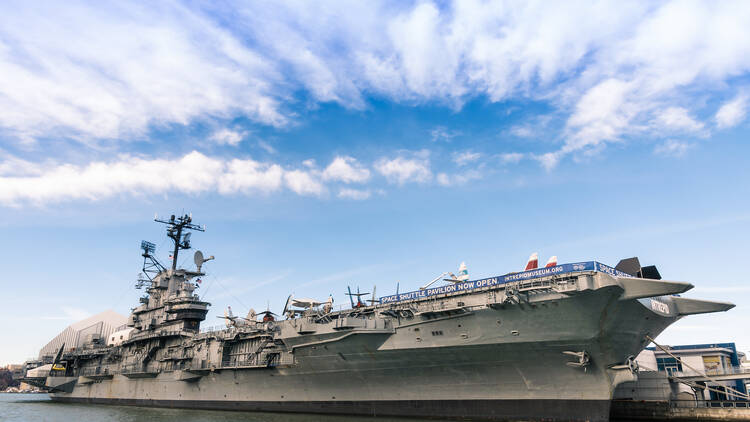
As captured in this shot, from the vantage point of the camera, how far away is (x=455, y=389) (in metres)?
20.1

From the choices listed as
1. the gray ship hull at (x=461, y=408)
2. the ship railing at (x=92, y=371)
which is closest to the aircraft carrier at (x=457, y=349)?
the gray ship hull at (x=461, y=408)

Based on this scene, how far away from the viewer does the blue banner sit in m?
17.2

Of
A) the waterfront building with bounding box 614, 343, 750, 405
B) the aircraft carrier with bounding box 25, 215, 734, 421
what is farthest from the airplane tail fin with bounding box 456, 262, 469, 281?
the waterfront building with bounding box 614, 343, 750, 405

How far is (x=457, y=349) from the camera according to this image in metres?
19.2

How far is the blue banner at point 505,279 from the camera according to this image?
17203 millimetres

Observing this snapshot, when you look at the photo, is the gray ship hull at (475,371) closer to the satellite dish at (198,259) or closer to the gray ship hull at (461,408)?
the gray ship hull at (461,408)

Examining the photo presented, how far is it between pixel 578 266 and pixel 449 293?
5.13 m

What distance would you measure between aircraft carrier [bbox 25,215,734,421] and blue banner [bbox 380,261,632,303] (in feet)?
0.15

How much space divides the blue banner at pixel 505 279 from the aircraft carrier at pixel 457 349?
45mm

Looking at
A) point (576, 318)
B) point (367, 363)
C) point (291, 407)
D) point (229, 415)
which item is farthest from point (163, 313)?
point (576, 318)

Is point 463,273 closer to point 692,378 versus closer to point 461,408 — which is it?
point 461,408

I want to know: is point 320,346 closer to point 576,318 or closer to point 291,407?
point 291,407

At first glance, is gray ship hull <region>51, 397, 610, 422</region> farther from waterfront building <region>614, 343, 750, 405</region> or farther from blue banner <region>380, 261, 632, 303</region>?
waterfront building <region>614, 343, 750, 405</region>

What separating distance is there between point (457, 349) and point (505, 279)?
3.38 metres
